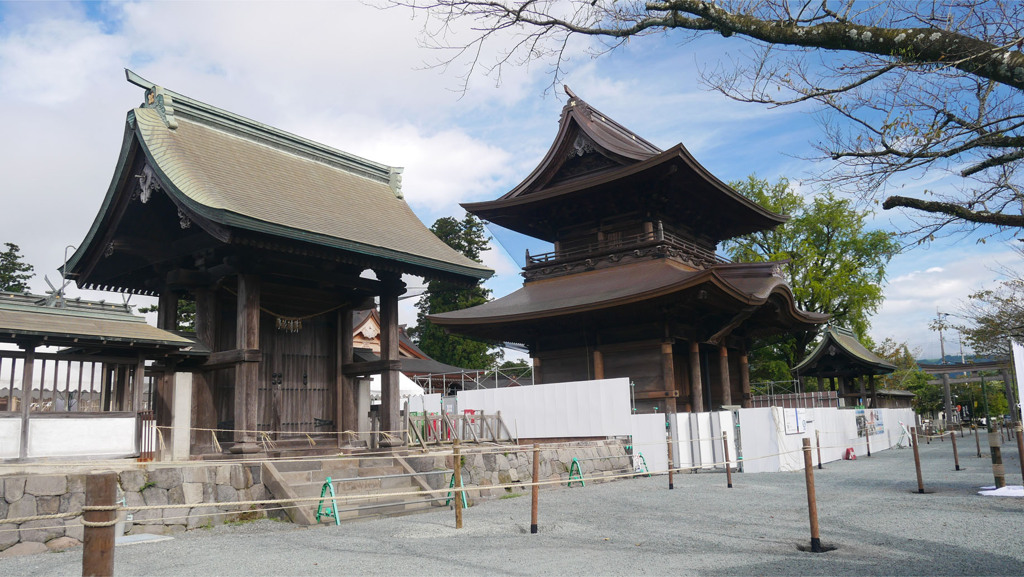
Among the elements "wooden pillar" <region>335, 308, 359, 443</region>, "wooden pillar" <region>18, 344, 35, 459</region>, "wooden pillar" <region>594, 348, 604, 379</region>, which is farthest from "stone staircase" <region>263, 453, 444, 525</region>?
"wooden pillar" <region>594, 348, 604, 379</region>

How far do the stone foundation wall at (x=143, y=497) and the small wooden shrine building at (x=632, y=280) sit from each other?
10771 millimetres

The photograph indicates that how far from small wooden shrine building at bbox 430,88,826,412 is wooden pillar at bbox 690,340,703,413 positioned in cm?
3

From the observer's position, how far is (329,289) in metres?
14.3

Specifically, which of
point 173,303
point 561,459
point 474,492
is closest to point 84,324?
point 173,303

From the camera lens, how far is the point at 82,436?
1010 cm

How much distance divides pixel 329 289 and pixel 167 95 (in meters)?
4.57

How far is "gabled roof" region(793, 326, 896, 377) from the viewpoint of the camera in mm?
29781

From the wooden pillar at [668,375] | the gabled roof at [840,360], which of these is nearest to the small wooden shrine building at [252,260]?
the wooden pillar at [668,375]

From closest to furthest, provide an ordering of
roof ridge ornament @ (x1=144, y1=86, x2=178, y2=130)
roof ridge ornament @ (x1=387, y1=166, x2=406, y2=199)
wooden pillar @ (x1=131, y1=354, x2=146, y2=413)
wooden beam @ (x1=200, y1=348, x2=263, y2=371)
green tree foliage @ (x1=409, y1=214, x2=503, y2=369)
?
wooden pillar @ (x1=131, y1=354, x2=146, y2=413), wooden beam @ (x1=200, y1=348, x2=263, y2=371), roof ridge ornament @ (x1=144, y1=86, x2=178, y2=130), roof ridge ornament @ (x1=387, y1=166, x2=406, y2=199), green tree foliage @ (x1=409, y1=214, x2=503, y2=369)

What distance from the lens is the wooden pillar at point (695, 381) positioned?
65.4 feet

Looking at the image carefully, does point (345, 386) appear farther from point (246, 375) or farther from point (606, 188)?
point (606, 188)

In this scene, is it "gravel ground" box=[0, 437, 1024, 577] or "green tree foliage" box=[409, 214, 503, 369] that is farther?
"green tree foliage" box=[409, 214, 503, 369]

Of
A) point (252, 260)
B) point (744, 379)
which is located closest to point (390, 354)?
point (252, 260)

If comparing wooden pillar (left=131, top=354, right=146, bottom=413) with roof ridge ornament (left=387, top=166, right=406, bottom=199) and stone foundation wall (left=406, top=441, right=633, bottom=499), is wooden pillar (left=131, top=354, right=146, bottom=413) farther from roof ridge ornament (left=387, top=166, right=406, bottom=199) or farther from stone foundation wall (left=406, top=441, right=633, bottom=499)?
roof ridge ornament (left=387, top=166, right=406, bottom=199)
